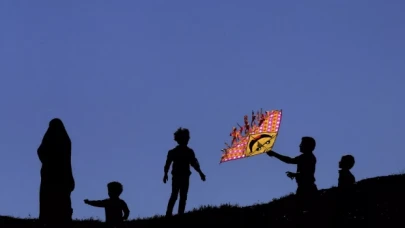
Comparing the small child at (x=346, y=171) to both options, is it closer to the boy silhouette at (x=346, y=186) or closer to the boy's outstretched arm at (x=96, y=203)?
the boy silhouette at (x=346, y=186)

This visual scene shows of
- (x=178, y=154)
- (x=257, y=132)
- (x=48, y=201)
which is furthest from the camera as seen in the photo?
(x=178, y=154)

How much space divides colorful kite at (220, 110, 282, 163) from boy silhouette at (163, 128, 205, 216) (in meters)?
2.19

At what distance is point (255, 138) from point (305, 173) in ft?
7.84

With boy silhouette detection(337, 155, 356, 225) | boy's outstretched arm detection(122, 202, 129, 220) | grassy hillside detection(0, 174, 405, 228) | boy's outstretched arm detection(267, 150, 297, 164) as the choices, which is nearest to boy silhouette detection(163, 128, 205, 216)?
grassy hillside detection(0, 174, 405, 228)

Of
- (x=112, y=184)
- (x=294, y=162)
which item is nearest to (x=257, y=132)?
(x=294, y=162)

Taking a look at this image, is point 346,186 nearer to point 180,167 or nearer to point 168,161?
point 180,167

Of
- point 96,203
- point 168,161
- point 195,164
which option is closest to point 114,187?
point 96,203

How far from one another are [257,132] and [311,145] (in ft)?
7.50

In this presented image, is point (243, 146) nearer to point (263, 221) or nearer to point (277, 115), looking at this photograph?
point (277, 115)

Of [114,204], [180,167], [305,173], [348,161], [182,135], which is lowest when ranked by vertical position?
[114,204]

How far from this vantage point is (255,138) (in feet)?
51.6

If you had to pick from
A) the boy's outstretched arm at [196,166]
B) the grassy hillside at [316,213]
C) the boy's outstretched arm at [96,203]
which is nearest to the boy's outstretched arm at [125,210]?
the boy's outstretched arm at [96,203]

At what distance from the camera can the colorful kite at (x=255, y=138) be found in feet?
50.4

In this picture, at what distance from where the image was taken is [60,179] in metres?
17.6
